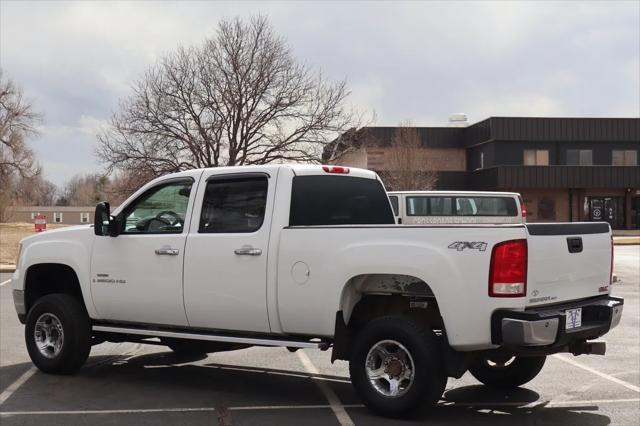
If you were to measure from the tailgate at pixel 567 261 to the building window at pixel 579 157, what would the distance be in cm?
4737

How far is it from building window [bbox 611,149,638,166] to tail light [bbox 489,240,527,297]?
5012 centimetres

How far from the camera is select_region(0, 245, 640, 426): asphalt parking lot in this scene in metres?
5.92

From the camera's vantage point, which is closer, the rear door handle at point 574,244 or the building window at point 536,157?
the rear door handle at point 574,244

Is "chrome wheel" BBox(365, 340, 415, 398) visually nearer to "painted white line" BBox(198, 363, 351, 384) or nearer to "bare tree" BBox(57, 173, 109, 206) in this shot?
"painted white line" BBox(198, 363, 351, 384)

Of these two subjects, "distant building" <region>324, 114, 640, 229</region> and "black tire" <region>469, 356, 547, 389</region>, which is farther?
"distant building" <region>324, 114, 640, 229</region>

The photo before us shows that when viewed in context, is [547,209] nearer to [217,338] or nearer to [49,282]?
[49,282]

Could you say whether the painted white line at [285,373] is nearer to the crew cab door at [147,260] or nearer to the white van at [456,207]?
the crew cab door at [147,260]

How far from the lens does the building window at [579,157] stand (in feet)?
168

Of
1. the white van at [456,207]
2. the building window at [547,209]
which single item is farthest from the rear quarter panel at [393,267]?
the building window at [547,209]

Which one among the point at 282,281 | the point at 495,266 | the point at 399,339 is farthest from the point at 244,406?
the point at 495,266

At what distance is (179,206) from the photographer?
7.15m

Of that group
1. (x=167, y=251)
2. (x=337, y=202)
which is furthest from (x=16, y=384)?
(x=337, y=202)

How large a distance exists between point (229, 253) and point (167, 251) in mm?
711

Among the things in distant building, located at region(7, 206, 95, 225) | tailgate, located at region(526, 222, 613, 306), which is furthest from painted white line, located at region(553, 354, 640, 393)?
distant building, located at region(7, 206, 95, 225)
